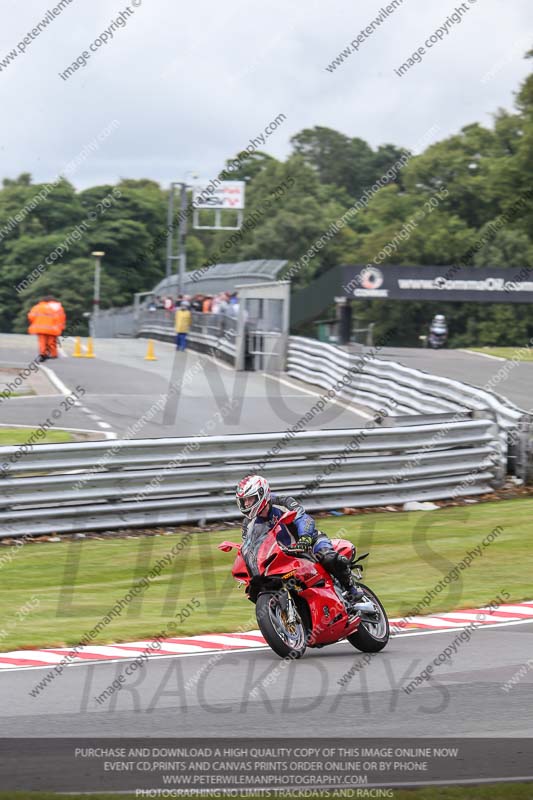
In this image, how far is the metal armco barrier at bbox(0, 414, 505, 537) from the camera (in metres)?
14.0

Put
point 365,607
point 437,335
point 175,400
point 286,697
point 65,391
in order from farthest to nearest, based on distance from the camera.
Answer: point 437,335 < point 65,391 < point 175,400 < point 365,607 < point 286,697

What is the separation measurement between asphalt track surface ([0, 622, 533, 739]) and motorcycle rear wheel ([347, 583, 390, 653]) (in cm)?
8

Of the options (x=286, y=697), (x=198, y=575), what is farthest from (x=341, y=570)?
(x=198, y=575)

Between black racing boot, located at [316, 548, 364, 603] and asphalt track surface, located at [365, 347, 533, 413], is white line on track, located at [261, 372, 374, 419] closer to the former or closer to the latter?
asphalt track surface, located at [365, 347, 533, 413]

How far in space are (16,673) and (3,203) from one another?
325ft

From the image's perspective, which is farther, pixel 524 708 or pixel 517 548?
pixel 517 548

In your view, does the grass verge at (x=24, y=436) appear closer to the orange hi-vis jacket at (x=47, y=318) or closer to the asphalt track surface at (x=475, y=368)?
the asphalt track surface at (x=475, y=368)

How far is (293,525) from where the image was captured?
9109 millimetres

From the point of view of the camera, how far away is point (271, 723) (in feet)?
23.3

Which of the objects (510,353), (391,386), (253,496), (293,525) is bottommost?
(510,353)

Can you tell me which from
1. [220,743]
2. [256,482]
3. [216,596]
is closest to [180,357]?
[216,596]

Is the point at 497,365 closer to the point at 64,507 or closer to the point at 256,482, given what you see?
the point at 64,507

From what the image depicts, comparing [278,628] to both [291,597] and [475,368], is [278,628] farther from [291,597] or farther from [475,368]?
[475,368]

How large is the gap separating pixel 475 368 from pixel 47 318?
1081cm
